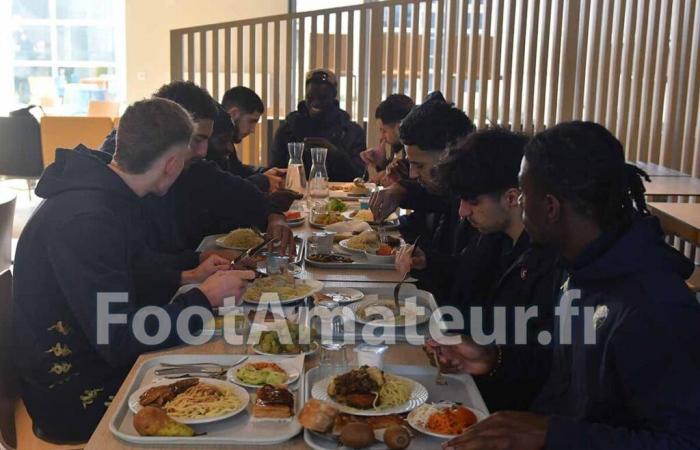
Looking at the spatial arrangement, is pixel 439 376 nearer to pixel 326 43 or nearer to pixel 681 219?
pixel 681 219

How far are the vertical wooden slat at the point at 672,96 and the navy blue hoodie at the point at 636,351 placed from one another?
5.16 metres

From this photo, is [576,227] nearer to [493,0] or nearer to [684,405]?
[684,405]

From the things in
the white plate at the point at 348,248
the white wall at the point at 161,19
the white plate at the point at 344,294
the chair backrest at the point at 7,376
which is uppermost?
the white wall at the point at 161,19

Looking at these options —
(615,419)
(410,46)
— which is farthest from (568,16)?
(615,419)

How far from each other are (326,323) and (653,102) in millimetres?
5073

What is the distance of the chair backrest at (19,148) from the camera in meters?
7.11

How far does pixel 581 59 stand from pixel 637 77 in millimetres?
464

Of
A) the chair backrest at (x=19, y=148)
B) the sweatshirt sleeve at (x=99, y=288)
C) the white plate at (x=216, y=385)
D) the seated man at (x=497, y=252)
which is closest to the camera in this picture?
the white plate at (x=216, y=385)

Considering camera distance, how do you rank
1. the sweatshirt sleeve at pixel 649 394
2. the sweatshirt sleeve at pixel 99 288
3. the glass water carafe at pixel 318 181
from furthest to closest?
Result: the glass water carafe at pixel 318 181
the sweatshirt sleeve at pixel 99 288
the sweatshirt sleeve at pixel 649 394

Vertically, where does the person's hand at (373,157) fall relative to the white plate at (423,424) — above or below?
above

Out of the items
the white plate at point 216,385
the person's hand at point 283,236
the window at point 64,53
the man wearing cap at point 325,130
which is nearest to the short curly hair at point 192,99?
the person's hand at point 283,236

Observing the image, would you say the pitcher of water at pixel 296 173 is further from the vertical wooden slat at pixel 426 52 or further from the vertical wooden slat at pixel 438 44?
the vertical wooden slat at pixel 438 44

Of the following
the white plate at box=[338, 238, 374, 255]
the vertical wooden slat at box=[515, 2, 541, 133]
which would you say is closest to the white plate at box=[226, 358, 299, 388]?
the white plate at box=[338, 238, 374, 255]

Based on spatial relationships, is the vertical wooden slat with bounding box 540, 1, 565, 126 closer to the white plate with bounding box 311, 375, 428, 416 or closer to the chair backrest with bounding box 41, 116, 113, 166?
the chair backrest with bounding box 41, 116, 113, 166
